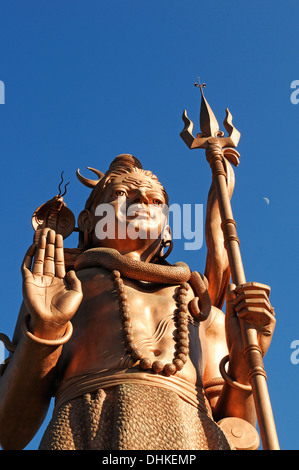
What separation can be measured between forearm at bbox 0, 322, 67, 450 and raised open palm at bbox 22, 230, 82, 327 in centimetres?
30

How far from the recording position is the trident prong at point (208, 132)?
1029cm

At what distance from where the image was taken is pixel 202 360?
8.48 m

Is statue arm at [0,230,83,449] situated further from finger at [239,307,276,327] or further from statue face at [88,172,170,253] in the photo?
finger at [239,307,276,327]

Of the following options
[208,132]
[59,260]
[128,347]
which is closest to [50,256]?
[59,260]

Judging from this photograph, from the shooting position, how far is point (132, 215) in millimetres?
9320

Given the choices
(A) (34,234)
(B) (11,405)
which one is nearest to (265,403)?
(B) (11,405)

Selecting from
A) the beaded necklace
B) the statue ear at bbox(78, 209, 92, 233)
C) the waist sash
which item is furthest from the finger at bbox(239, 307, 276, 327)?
the statue ear at bbox(78, 209, 92, 233)

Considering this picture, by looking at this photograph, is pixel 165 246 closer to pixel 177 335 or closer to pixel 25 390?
pixel 177 335

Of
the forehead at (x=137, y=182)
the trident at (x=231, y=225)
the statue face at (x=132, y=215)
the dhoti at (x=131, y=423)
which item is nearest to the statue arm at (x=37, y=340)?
the dhoti at (x=131, y=423)

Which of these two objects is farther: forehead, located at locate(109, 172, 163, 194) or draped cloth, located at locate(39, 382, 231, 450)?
forehead, located at locate(109, 172, 163, 194)

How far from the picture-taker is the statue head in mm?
9328

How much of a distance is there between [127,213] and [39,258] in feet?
4.63
